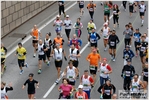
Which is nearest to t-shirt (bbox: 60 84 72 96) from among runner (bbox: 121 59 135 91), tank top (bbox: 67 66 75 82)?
tank top (bbox: 67 66 75 82)

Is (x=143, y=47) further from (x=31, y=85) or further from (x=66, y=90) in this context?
(x=31, y=85)

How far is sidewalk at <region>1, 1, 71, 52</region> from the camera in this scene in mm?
22070

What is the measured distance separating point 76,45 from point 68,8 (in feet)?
37.1

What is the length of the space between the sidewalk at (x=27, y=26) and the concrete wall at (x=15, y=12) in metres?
0.28

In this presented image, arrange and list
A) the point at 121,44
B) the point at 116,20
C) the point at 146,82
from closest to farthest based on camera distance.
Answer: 1. the point at 146,82
2. the point at 121,44
3. the point at 116,20

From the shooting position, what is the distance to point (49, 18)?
86.9 feet

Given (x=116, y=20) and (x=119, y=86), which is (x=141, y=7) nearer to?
(x=116, y=20)

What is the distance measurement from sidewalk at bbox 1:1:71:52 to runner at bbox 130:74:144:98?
8934 mm

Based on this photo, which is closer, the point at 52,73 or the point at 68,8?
the point at 52,73

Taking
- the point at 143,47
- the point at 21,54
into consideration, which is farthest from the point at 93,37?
the point at 21,54

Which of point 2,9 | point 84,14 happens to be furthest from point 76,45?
point 84,14

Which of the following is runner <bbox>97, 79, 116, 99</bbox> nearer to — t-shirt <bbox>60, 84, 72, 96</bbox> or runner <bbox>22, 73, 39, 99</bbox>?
t-shirt <bbox>60, 84, 72, 96</bbox>

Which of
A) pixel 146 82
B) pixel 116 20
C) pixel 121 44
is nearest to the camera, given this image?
pixel 146 82

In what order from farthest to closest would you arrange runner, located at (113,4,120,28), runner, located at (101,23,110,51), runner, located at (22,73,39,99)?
1. runner, located at (113,4,120,28)
2. runner, located at (101,23,110,51)
3. runner, located at (22,73,39,99)
